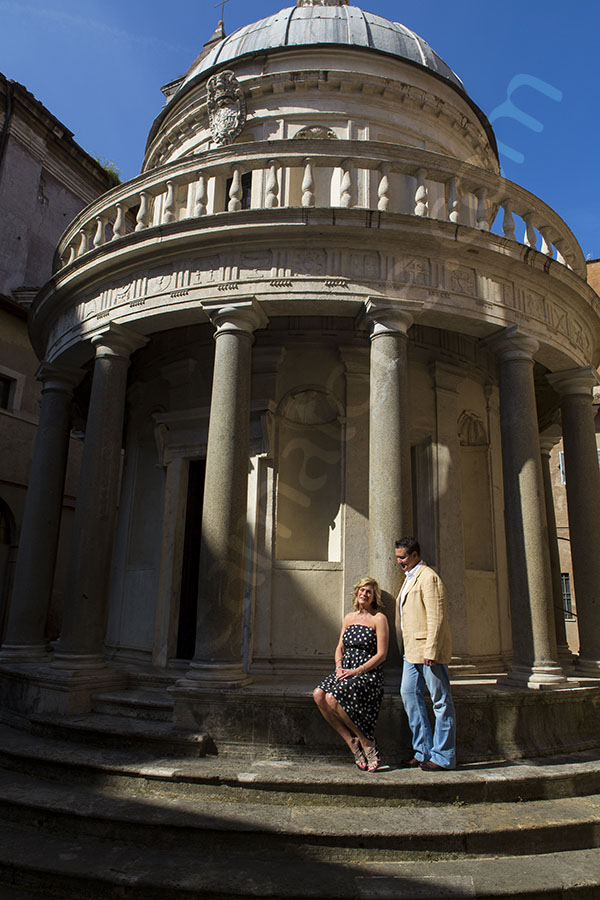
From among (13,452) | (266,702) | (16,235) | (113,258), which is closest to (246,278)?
(113,258)

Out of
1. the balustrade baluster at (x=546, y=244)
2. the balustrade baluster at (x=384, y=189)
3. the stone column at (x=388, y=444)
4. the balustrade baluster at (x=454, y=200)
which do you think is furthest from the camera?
the balustrade baluster at (x=546, y=244)

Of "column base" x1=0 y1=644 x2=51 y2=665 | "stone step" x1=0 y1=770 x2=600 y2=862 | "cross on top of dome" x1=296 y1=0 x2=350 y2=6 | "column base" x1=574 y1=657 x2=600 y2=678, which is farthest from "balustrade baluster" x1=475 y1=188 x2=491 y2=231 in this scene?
"cross on top of dome" x1=296 y1=0 x2=350 y2=6

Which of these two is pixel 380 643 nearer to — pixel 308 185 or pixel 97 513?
pixel 97 513

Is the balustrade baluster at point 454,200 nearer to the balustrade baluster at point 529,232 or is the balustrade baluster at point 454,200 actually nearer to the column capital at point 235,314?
the balustrade baluster at point 529,232

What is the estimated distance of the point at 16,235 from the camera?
21688mm

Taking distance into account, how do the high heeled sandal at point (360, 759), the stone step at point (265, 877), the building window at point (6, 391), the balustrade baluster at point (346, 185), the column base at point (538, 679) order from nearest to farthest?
the stone step at point (265, 877)
the high heeled sandal at point (360, 759)
the column base at point (538, 679)
the balustrade baluster at point (346, 185)
the building window at point (6, 391)

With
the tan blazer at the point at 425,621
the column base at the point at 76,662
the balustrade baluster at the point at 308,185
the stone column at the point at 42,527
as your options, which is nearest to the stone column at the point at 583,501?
the tan blazer at the point at 425,621

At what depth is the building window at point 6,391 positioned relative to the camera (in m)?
19.0

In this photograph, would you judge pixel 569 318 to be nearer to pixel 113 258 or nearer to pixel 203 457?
pixel 203 457

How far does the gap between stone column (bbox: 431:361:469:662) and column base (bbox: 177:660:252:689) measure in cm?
422

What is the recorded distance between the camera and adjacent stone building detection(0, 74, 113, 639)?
19.0m

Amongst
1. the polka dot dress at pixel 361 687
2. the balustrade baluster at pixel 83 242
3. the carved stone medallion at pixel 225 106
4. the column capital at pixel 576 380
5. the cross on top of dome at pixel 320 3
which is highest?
the cross on top of dome at pixel 320 3

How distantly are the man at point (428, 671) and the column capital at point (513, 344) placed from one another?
Result: 4.17m

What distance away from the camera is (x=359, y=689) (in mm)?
6680
